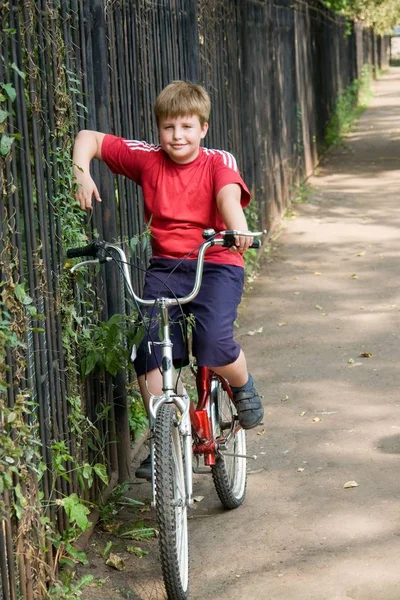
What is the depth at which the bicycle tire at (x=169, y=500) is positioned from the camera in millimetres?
4195

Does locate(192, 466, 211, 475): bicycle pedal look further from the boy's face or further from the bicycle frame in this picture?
the boy's face

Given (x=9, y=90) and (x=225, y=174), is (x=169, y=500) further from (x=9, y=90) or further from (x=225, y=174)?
(x=9, y=90)

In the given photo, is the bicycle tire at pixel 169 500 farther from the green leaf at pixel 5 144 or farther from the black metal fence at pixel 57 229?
the green leaf at pixel 5 144

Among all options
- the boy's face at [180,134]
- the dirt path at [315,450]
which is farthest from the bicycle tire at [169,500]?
the boy's face at [180,134]

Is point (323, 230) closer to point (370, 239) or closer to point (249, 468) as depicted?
point (370, 239)

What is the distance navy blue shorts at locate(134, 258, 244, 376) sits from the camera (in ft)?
15.9

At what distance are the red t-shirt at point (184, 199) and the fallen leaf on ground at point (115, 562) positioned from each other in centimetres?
133

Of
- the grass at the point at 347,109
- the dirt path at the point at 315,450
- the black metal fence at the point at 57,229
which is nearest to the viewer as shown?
the black metal fence at the point at 57,229

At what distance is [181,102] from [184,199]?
0.42 metres

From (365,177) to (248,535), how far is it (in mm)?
12751

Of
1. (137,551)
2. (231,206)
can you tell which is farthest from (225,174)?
(137,551)

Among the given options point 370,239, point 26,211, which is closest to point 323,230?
point 370,239

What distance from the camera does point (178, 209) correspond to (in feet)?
16.1

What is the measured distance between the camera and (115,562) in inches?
191
